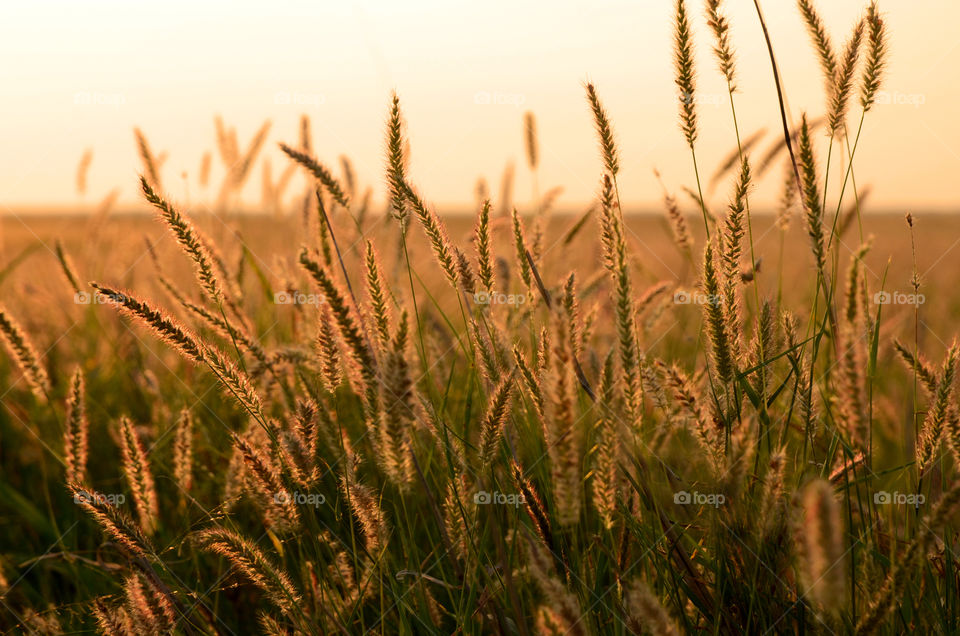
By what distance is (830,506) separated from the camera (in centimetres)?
104

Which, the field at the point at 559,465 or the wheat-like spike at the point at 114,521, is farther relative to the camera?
the wheat-like spike at the point at 114,521

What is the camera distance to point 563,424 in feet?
3.95

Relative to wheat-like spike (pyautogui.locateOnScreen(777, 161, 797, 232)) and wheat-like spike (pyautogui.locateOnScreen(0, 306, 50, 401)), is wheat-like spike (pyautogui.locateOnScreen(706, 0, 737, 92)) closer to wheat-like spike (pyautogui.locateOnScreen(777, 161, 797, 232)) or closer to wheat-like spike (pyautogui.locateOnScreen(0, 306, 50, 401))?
wheat-like spike (pyautogui.locateOnScreen(777, 161, 797, 232))

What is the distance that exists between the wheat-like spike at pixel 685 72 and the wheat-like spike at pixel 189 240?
120 centimetres

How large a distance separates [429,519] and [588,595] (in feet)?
2.41

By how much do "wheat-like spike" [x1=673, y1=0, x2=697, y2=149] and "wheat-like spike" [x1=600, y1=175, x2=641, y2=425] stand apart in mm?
342

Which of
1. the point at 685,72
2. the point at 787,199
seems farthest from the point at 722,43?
the point at 787,199

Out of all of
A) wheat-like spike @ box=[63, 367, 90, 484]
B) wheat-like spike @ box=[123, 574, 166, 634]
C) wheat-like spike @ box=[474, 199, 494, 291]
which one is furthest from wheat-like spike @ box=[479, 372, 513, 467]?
wheat-like spike @ box=[63, 367, 90, 484]

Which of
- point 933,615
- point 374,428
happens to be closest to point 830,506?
point 933,615

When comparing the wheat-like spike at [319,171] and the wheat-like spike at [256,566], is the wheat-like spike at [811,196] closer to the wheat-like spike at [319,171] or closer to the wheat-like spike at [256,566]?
the wheat-like spike at [319,171]

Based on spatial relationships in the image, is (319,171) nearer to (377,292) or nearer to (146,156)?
(377,292)

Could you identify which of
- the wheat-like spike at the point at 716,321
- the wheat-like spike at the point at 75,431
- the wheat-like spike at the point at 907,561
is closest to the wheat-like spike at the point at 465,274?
the wheat-like spike at the point at 716,321

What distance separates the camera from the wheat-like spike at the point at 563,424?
117 centimetres

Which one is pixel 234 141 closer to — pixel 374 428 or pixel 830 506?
pixel 374 428
